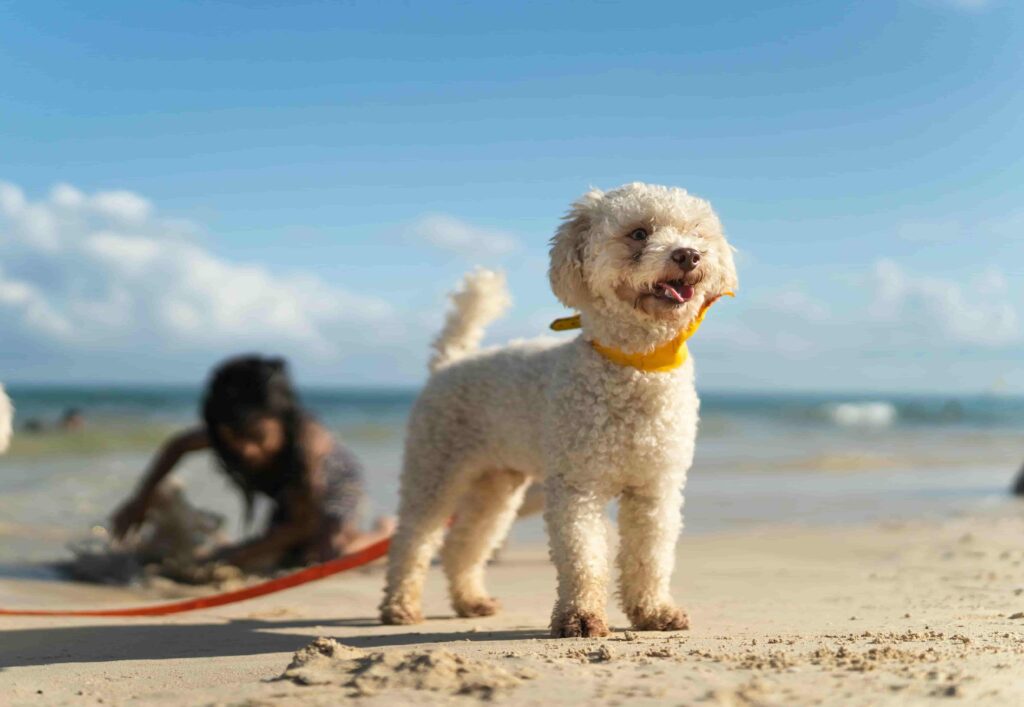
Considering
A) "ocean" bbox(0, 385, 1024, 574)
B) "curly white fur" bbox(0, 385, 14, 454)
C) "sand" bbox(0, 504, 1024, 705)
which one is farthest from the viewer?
"ocean" bbox(0, 385, 1024, 574)

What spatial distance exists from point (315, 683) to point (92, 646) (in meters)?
2.08

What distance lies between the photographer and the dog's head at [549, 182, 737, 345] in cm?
414

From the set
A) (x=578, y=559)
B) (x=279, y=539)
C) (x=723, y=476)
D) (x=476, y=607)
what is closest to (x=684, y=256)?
(x=578, y=559)

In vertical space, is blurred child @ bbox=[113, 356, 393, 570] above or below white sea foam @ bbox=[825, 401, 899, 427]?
below

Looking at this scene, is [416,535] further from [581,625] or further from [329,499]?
[329,499]

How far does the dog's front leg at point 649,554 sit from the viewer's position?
450 centimetres

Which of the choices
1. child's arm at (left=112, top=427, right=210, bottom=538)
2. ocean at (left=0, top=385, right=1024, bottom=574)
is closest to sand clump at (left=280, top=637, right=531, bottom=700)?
child's arm at (left=112, top=427, right=210, bottom=538)

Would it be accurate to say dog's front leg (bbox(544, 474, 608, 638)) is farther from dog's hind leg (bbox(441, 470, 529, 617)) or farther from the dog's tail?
the dog's tail

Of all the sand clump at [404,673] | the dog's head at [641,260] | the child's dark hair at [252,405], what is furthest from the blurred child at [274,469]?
the sand clump at [404,673]

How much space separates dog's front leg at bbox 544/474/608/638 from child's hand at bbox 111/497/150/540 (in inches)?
203

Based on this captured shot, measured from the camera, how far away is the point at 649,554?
4543 mm

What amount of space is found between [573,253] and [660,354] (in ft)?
1.94

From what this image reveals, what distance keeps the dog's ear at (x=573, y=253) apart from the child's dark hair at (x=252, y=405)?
4.46m

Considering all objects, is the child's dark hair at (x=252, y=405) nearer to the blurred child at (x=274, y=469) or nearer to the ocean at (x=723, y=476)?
the blurred child at (x=274, y=469)
